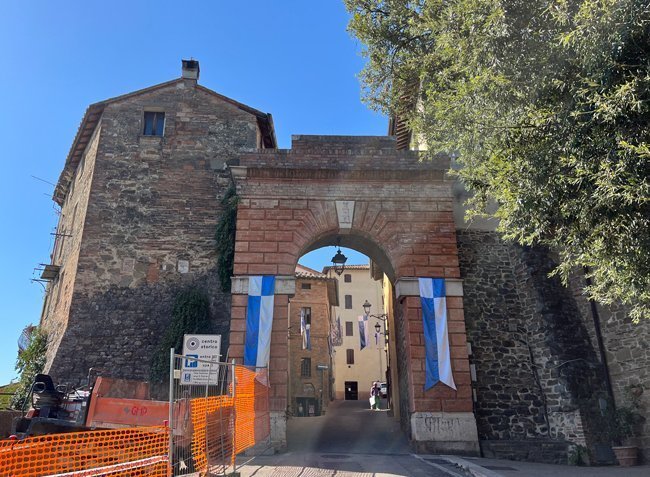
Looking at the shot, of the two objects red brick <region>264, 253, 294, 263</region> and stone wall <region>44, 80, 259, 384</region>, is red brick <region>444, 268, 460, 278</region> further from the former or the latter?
stone wall <region>44, 80, 259, 384</region>

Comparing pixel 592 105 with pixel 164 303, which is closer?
pixel 592 105

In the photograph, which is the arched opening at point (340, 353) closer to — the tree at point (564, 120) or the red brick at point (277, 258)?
the red brick at point (277, 258)

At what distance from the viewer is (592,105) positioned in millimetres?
6992

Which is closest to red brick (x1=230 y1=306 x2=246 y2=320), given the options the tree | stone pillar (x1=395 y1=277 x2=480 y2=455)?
stone pillar (x1=395 y1=277 x2=480 y2=455)

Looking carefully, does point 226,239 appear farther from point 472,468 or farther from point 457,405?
point 472,468

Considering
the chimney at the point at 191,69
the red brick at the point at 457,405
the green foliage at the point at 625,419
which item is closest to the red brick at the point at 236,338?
the red brick at the point at 457,405

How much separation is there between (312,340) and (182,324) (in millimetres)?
19975

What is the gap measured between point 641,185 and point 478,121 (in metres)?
3.01

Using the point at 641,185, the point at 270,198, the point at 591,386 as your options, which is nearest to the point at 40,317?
the point at 270,198

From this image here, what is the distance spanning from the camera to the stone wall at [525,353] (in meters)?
12.0

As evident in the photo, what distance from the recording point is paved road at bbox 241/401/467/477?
29.3 ft

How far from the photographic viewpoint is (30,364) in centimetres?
1652

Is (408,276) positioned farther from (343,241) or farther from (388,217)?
(343,241)

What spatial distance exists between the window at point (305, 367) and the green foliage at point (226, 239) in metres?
18.5
